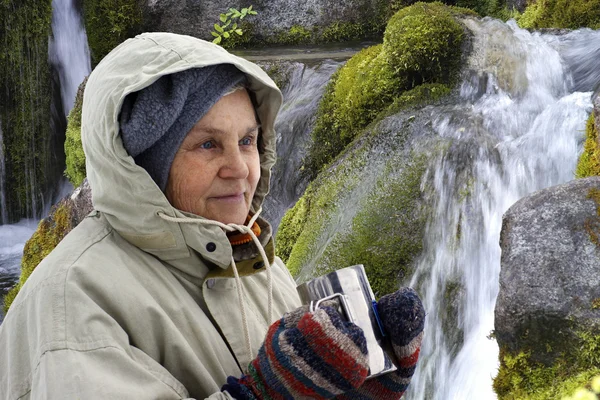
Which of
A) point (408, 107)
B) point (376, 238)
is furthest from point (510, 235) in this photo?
point (408, 107)

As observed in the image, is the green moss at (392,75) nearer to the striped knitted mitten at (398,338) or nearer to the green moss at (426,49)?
the green moss at (426,49)

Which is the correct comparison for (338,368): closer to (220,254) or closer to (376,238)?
(220,254)

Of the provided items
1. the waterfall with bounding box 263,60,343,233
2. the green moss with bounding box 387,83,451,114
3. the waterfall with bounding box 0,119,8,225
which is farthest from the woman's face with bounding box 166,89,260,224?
the waterfall with bounding box 0,119,8,225

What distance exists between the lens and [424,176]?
5309 mm

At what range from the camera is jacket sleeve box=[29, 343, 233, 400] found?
151 centimetres

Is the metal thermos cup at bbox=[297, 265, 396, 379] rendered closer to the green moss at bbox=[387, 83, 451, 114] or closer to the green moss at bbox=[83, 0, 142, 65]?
the green moss at bbox=[387, 83, 451, 114]

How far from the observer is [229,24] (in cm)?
1105

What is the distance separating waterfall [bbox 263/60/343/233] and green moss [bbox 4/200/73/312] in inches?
113

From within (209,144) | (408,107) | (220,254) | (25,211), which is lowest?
(25,211)

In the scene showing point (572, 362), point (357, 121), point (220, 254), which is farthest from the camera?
point (357, 121)

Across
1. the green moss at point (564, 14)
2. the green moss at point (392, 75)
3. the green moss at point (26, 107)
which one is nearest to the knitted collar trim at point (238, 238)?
the green moss at point (392, 75)

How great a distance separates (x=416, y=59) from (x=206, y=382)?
541cm

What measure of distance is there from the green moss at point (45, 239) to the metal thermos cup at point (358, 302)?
6.92 metres

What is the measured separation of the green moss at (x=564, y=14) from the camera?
747 cm
